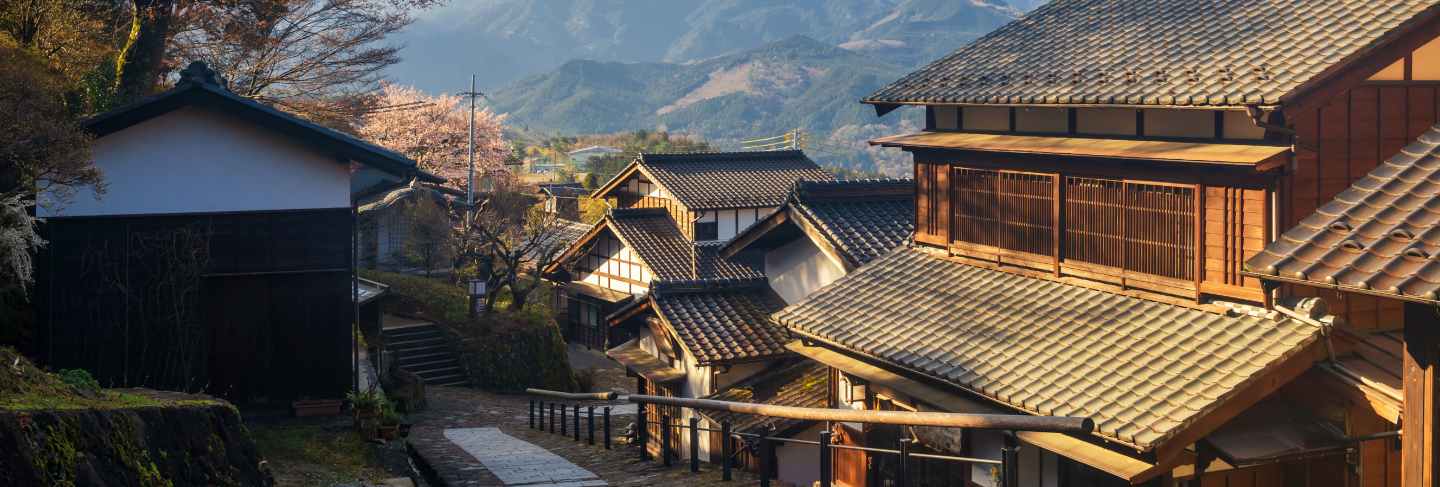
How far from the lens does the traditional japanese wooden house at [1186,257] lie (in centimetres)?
948

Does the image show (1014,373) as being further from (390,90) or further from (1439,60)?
(390,90)

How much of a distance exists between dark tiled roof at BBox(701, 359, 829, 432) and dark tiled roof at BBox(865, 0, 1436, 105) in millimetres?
5135

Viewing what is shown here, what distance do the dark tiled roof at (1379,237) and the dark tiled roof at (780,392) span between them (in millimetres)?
9795

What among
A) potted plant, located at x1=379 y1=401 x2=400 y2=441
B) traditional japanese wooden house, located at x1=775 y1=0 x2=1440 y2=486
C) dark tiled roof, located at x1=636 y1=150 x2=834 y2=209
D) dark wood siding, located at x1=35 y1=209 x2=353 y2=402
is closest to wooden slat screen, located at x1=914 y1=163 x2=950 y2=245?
traditional japanese wooden house, located at x1=775 y1=0 x2=1440 y2=486

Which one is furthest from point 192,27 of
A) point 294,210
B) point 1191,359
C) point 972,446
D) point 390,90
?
point 390,90

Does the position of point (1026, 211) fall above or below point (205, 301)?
above

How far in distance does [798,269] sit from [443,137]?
1557 inches

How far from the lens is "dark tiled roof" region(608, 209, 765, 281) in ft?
121

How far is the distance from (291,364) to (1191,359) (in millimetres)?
12211

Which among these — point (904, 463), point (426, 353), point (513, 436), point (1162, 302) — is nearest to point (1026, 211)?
point (1162, 302)

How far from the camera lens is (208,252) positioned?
16.3 meters

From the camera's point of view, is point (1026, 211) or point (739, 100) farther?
point (739, 100)

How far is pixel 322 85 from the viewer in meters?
32.1

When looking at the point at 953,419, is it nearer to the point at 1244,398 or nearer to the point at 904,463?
the point at 904,463
